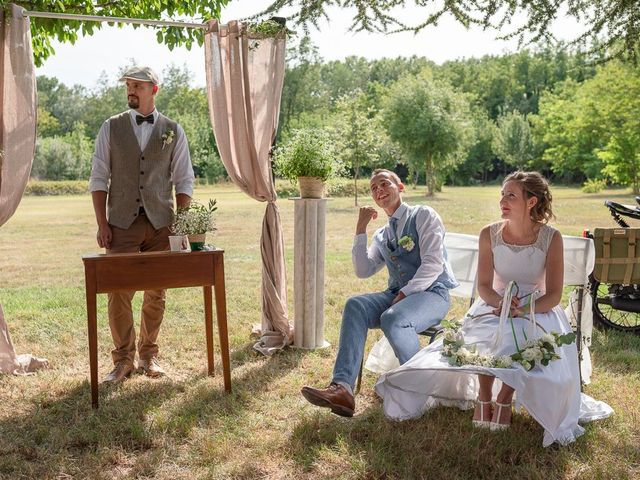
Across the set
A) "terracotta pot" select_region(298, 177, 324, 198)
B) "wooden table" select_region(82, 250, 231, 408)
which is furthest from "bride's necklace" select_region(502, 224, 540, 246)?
"terracotta pot" select_region(298, 177, 324, 198)

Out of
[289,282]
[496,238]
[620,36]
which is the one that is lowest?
[289,282]

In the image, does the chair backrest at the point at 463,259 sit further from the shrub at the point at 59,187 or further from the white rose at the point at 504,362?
the shrub at the point at 59,187

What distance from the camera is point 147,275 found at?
146 inches

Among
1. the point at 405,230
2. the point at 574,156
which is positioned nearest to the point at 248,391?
the point at 405,230

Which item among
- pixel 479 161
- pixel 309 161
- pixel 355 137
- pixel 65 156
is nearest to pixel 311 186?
pixel 309 161

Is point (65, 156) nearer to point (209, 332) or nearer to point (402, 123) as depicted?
point (402, 123)

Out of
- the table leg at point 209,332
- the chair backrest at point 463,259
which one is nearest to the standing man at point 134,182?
the table leg at point 209,332

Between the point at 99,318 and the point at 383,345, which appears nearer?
the point at 383,345

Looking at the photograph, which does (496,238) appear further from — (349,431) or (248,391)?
(248,391)

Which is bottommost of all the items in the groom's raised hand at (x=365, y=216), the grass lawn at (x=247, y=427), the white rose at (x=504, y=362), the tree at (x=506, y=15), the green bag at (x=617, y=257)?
the grass lawn at (x=247, y=427)

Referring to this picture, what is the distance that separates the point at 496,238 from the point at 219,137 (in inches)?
81.3

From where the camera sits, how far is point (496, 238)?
348cm

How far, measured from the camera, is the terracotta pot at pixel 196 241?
3850mm

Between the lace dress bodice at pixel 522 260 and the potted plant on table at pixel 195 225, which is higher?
the potted plant on table at pixel 195 225
